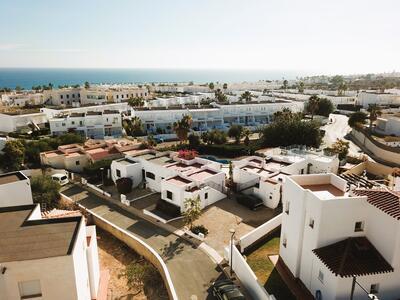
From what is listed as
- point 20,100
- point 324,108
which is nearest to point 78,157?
point 324,108

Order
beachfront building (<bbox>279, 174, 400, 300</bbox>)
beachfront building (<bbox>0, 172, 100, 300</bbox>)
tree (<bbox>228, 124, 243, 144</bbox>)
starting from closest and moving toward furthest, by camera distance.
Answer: beachfront building (<bbox>0, 172, 100, 300</bbox>) < beachfront building (<bbox>279, 174, 400, 300</bbox>) < tree (<bbox>228, 124, 243, 144</bbox>)

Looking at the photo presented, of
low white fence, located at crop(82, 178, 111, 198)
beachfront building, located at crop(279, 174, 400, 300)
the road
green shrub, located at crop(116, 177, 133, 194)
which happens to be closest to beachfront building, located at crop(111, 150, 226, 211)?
green shrub, located at crop(116, 177, 133, 194)

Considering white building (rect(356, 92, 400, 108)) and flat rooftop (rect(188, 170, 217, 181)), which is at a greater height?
white building (rect(356, 92, 400, 108))

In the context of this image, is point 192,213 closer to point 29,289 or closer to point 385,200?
point 29,289

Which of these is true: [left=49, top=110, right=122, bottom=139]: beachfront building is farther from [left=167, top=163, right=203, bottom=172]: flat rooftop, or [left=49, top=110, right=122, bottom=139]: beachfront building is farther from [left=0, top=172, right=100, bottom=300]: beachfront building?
[left=0, top=172, right=100, bottom=300]: beachfront building

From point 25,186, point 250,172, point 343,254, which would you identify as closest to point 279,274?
point 343,254

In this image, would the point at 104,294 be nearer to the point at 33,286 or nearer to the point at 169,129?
the point at 33,286

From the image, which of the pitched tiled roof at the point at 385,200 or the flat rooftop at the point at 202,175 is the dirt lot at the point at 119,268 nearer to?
the flat rooftop at the point at 202,175

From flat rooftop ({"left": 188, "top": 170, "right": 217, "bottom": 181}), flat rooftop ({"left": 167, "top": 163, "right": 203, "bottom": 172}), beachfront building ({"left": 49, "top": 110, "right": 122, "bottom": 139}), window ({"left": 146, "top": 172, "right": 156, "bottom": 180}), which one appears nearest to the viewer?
flat rooftop ({"left": 188, "top": 170, "right": 217, "bottom": 181})
